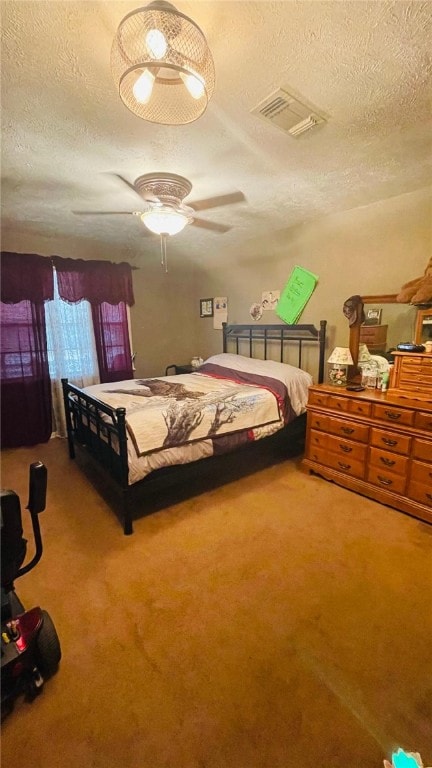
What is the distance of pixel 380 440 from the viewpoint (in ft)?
7.59

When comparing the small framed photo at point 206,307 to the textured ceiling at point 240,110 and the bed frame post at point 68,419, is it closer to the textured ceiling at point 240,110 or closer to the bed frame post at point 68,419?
the textured ceiling at point 240,110

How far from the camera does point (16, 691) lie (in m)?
1.16

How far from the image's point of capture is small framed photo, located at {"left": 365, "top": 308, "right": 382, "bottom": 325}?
9.08 ft

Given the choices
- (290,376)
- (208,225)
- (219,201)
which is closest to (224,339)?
(290,376)

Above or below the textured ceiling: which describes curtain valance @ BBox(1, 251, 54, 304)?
below

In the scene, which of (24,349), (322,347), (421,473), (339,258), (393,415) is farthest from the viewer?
(24,349)

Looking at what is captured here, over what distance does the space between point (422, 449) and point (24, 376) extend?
3.79m

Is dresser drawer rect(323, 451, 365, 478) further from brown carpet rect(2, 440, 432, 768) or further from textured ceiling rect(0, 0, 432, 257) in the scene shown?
textured ceiling rect(0, 0, 432, 257)

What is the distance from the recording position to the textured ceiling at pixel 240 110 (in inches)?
43.2

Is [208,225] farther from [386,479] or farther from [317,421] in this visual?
[386,479]

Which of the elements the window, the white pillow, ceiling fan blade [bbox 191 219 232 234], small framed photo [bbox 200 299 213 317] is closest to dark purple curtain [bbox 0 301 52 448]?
the window

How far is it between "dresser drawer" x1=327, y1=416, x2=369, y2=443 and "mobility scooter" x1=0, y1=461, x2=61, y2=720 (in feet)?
7.01

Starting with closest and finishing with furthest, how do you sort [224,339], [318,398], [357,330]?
[318,398] < [357,330] < [224,339]

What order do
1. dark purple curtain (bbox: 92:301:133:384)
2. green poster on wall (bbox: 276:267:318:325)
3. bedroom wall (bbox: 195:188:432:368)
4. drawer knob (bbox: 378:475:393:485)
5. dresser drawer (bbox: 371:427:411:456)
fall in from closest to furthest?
dresser drawer (bbox: 371:427:411:456)
drawer knob (bbox: 378:475:393:485)
bedroom wall (bbox: 195:188:432:368)
green poster on wall (bbox: 276:267:318:325)
dark purple curtain (bbox: 92:301:133:384)
